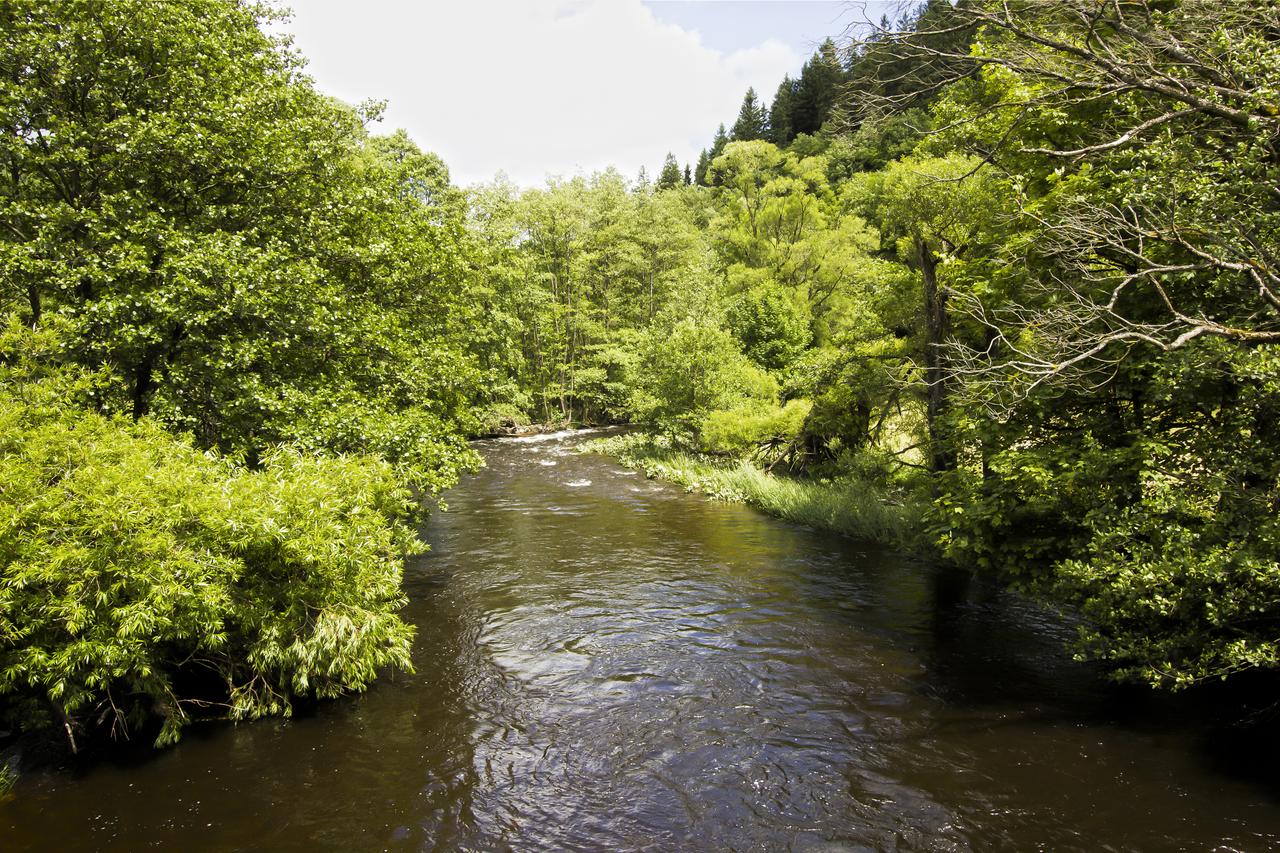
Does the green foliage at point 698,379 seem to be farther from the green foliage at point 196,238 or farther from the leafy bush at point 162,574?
the leafy bush at point 162,574

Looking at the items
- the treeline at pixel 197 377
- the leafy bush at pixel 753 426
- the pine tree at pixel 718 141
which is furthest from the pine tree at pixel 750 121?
the treeline at pixel 197 377

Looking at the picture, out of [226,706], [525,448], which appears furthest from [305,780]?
[525,448]

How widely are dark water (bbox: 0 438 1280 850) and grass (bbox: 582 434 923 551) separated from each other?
373 centimetres

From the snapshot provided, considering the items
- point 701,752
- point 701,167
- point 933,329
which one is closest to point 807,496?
point 933,329

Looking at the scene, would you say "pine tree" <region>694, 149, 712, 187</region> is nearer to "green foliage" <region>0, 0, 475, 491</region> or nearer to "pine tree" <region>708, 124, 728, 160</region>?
"pine tree" <region>708, 124, 728, 160</region>

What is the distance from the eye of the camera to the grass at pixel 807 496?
16422mm

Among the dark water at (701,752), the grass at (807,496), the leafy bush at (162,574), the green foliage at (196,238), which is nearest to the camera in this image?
the dark water at (701,752)

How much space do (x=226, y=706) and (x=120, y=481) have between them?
311 cm

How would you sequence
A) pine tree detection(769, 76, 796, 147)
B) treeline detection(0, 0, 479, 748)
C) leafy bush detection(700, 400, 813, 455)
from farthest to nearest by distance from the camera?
pine tree detection(769, 76, 796, 147) < leafy bush detection(700, 400, 813, 455) < treeline detection(0, 0, 479, 748)

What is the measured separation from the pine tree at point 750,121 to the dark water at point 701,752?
92480 mm

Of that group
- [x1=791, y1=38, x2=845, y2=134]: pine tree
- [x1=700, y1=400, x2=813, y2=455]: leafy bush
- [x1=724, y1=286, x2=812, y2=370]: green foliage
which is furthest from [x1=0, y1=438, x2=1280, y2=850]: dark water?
[x1=791, y1=38, x2=845, y2=134]: pine tree

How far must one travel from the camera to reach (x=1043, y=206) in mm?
9969

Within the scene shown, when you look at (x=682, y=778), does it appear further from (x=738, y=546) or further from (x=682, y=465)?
(x=682, y=465)

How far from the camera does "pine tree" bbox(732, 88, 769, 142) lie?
93.3 metres
